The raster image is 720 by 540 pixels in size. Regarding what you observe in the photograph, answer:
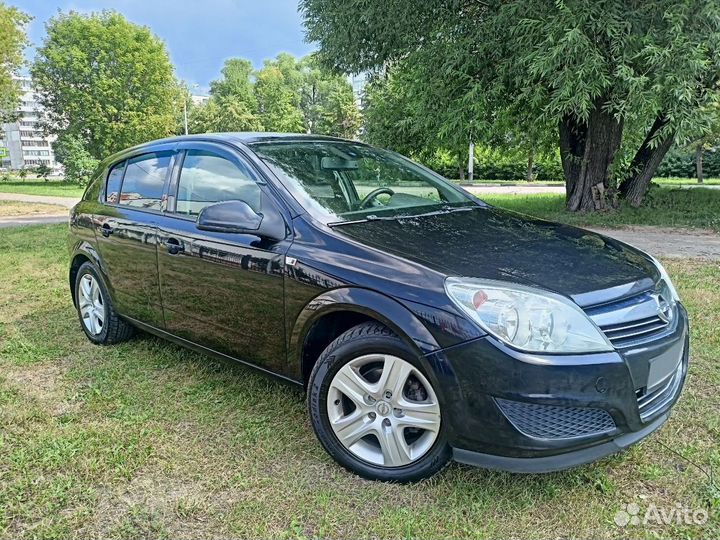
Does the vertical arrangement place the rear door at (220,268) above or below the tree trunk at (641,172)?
below

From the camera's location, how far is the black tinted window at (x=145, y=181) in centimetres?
371

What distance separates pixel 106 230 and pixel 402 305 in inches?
107

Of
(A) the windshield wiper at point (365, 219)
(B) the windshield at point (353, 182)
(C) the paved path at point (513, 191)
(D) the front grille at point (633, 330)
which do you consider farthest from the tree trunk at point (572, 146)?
(D) the front grille at point (633, 330)

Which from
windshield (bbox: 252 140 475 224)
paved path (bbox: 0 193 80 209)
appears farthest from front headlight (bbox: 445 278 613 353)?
paved path (bbox: 0 193 80 209)

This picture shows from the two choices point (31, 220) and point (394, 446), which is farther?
point (31, 220)

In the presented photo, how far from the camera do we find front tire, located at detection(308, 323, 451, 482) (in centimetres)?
236

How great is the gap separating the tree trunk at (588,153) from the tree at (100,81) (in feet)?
108

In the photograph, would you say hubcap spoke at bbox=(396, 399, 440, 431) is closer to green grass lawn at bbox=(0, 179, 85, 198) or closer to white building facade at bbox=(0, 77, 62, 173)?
green grass lawn at bbox=(0, 179, 85, 198)

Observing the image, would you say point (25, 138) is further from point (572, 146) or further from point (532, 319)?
point (532, 319)

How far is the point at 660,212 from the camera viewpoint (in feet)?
40.1

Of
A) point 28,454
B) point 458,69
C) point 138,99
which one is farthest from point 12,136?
point 28,454

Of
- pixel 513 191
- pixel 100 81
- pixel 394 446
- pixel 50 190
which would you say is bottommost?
pixel 394 446
